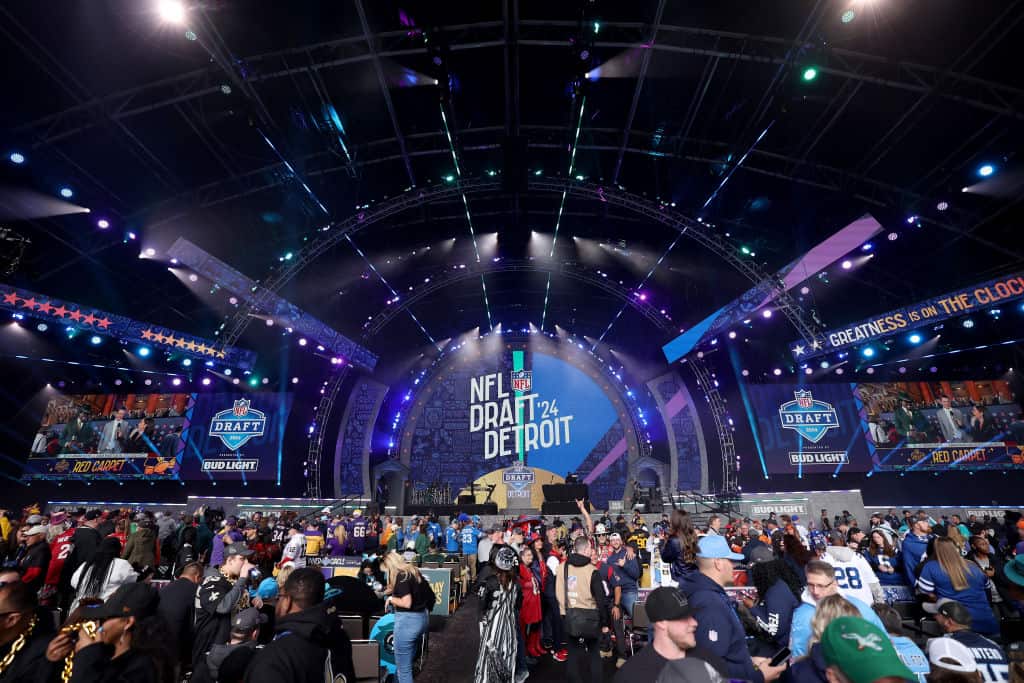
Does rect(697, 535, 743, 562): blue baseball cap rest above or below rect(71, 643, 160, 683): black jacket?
above

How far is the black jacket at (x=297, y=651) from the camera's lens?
6.61 feet

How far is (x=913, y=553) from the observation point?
5516 mm

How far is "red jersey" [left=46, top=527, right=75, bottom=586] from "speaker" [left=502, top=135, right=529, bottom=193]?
1121 centimetres

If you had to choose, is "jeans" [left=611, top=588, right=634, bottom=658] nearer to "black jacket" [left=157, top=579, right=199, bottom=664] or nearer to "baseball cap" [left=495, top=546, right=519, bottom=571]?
"baseball cap" [left=495, top=546, right=519, bottom=571]

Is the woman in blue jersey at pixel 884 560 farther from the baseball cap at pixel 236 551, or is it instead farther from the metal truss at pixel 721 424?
the metal truss at pixel 721 424

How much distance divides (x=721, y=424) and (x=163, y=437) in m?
23.4

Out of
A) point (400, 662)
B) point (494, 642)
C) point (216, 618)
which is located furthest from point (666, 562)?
point (216, 618)

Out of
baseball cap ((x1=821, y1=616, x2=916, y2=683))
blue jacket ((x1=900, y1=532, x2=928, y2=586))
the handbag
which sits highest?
baseball cap ((x1=821, y1=616, x2=916, y2=683))

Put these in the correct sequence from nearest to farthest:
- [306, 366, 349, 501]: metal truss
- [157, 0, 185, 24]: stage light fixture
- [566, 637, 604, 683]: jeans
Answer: [566, 637, 604, 683]: jeans, [157, 0, 185, 24]: stage light fixture, [306, 366, 349, 501]: metal truss

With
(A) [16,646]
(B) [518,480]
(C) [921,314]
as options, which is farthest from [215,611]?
(B) [518,480]

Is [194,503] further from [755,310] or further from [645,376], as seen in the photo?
[755,310]

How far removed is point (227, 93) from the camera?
9.62 m

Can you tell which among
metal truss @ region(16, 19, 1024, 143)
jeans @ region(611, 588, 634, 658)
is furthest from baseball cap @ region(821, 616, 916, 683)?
metal truss @ region(16, 19, 1024, 143)

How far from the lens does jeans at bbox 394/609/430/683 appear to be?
4.33 metres
